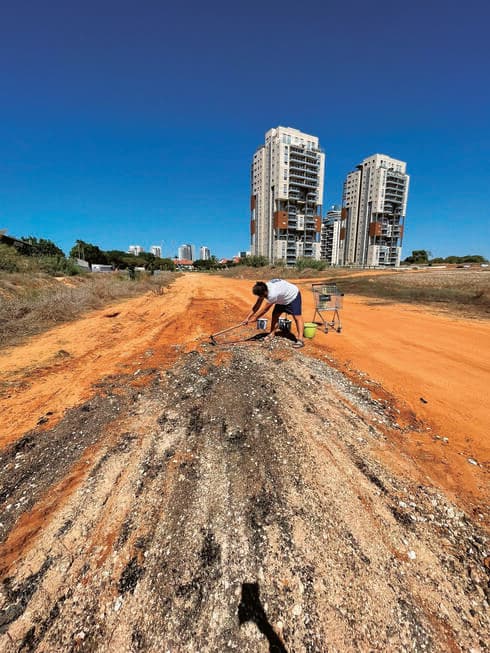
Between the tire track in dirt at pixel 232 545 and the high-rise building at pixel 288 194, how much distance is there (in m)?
55.3

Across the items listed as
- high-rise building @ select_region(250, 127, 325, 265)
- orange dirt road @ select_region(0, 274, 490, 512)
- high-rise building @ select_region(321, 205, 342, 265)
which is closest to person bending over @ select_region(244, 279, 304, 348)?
orange dirt road @ select_region(0, 274, 490, 512)

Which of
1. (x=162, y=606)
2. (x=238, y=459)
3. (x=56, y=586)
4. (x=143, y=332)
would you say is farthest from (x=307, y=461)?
(x=143, y=332)

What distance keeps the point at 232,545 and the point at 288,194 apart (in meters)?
62.9

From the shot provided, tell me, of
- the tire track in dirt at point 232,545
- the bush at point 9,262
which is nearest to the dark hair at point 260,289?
the tire track in dirt at point 232,545

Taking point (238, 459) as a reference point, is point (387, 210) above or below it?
above

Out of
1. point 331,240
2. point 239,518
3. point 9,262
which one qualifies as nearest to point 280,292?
point 239,518

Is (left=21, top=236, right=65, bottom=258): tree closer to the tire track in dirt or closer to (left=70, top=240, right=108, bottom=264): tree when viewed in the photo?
(left=70, top=240, right=108, bottom=264): tree

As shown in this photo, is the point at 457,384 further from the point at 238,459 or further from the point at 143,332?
the point at 143,332

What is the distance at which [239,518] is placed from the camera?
1957 millimetres

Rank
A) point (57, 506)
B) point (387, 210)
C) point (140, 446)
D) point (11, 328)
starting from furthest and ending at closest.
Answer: point (387, 210) < point (11, 328) < point (140, 446) < point (57, 506)

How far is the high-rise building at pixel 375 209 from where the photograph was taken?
6612cm

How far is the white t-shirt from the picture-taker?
18.4 feet

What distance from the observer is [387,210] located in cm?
6762

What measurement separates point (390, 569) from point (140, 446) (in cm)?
223
